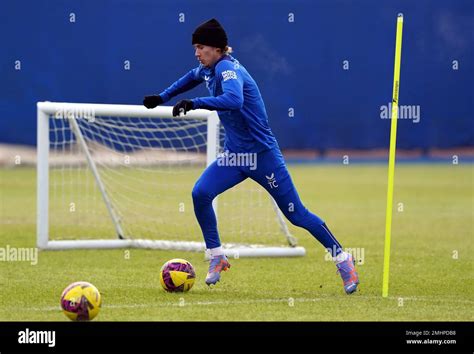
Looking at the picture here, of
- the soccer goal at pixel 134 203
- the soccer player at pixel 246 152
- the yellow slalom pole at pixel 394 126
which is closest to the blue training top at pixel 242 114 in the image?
the soccer player at pixel 246 152

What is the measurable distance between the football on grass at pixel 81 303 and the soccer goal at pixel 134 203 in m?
4.22

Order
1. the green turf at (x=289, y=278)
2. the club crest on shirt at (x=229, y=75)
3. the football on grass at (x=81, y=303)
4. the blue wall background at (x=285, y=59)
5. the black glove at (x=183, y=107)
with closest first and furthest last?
the football on grass at (x=81, y=303) < the green turf at (x=289, y=278) < the black glove at (x=183, y=107) < the club crest on shirt at (x=229, y=75) < the blue wall background at (x=285, y=59)

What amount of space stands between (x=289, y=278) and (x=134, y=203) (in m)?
4.98

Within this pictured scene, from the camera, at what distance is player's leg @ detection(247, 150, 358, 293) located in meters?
7.96

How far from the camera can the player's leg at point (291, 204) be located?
7965mm

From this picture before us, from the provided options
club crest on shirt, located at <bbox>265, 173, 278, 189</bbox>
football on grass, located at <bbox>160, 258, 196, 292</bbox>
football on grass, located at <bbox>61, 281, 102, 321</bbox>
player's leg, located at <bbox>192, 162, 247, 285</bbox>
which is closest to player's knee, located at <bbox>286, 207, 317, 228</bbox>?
club crest on shirt, located at <bbox>265, 173, 278, 189</bbox>

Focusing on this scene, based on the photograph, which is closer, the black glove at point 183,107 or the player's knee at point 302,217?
the black glove at point 183,107

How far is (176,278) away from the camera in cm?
786

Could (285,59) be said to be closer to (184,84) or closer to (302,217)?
(184,84)

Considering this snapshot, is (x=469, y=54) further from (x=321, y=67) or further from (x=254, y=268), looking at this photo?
(x=254, y=268)

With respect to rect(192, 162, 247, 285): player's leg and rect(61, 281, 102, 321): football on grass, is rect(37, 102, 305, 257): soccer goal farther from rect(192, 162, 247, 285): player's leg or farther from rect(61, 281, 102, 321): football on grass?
rect(61, 281, 102, 321): football on grass

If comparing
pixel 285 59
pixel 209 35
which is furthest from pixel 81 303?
pixel 285 59

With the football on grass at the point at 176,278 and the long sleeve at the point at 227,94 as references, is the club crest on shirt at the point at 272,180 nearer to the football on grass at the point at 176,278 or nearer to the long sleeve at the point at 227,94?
the long sleeve at the point at 227,94

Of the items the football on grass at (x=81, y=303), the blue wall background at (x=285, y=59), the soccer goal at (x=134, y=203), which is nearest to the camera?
the football on grass at (x=81, y=303)
